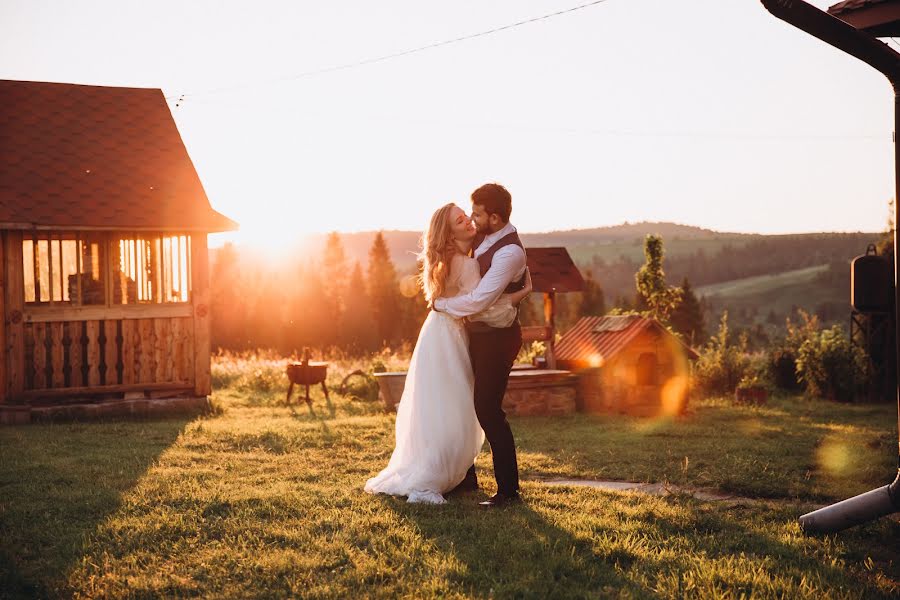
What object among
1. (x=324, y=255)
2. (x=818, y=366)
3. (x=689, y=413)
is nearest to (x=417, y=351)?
(x=689, y=413)

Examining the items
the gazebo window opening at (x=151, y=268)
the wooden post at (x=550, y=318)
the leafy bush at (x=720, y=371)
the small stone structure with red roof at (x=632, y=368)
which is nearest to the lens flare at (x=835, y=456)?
the small stone structure with red roof at (x=632, y=368)

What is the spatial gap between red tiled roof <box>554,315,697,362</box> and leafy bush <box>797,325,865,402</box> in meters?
4.99

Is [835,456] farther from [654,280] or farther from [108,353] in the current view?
[108,353]

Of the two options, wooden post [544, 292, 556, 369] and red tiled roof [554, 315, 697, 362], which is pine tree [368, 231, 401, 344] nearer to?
red tiled roof [554, 315, 697, 362]

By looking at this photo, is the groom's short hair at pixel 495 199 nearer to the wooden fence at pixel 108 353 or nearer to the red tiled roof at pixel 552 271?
the red tiled roof at pixel 552 271

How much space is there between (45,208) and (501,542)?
32.4 feet

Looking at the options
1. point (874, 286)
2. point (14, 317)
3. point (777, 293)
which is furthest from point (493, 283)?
point (777, 293)

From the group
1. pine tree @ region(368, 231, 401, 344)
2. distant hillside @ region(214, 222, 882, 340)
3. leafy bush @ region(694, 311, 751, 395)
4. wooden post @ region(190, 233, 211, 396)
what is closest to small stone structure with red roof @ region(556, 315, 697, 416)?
leafy bush @ region(694, 311, 751, 395)

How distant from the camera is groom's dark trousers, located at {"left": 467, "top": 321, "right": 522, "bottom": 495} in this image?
6070 mm

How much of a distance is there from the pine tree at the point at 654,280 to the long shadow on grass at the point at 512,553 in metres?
11.8

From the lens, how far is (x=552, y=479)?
7.43 metres

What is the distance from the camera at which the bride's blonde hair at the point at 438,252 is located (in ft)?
20.3

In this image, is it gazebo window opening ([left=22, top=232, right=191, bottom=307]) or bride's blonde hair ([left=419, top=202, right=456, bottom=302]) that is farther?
gazebo window opening ([left=22, top=232, right=191, bottom=307])

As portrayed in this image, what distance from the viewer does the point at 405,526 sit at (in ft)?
17.4
